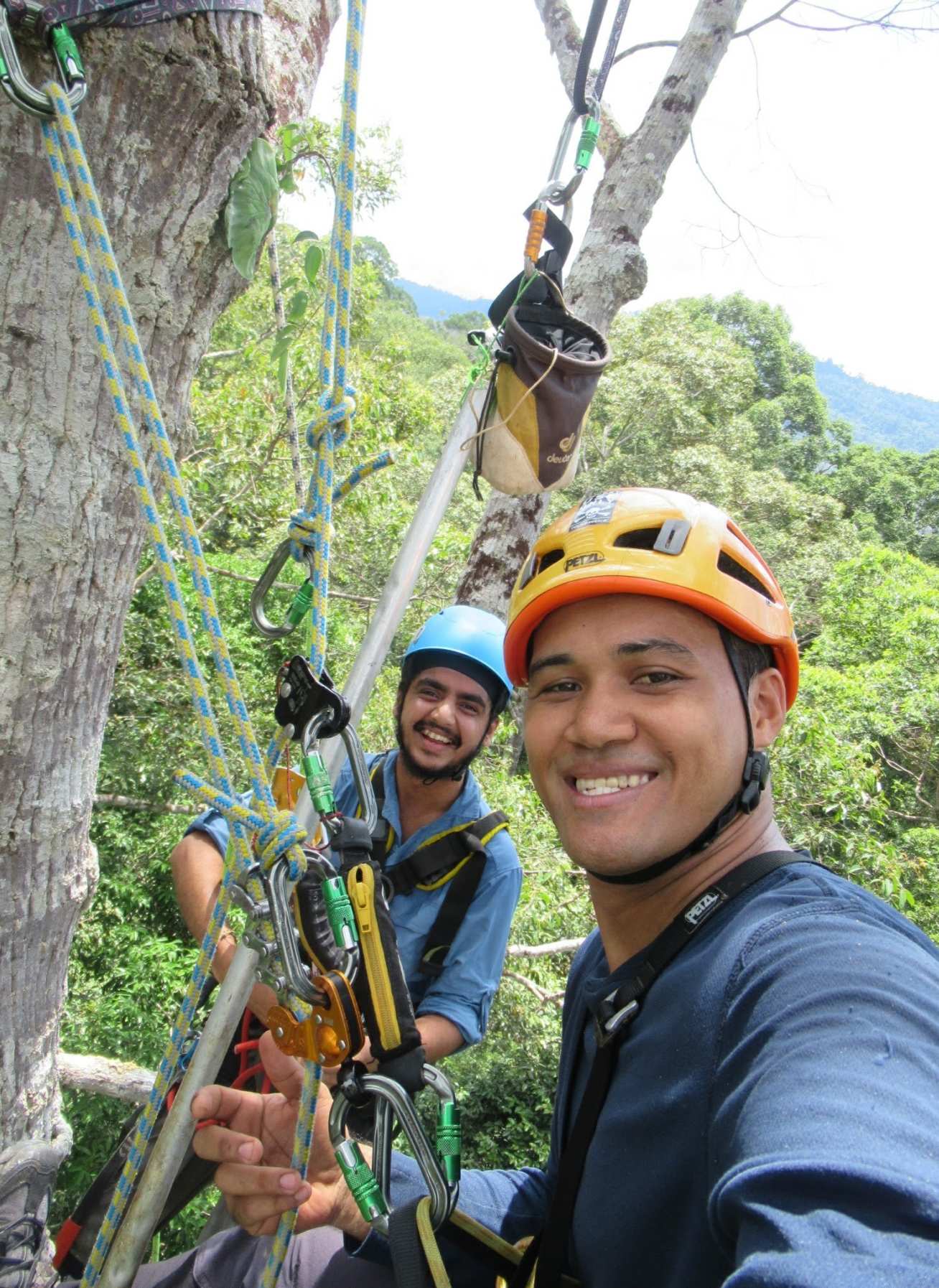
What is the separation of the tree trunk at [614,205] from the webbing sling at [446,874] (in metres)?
1.78

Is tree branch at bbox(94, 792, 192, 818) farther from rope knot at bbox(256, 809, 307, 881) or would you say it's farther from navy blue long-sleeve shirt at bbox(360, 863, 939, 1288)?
navy blue long-sleeve shirt at bbox(360, 863, 939, 1288)

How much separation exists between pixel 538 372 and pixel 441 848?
4.25 ft

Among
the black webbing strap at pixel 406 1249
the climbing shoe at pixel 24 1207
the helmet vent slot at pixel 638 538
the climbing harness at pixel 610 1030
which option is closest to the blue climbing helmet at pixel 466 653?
the helmet vent slot at pixel 638 538

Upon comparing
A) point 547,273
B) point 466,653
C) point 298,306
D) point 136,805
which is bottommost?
point 136,805

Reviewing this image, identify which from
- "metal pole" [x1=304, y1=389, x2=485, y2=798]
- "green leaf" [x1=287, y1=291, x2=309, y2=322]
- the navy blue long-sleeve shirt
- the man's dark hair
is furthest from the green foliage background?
the navy blue long-sleeve shirt

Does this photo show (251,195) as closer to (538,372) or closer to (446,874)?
(538,372)

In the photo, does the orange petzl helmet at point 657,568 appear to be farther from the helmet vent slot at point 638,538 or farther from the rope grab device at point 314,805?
the rope grab device at point 314,805

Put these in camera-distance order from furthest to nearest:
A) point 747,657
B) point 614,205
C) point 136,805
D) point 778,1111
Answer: point 136,805 → point 614,205 → point 747,657 → point 778,1111

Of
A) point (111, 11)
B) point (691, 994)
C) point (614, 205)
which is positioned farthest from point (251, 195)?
point (614, 205)

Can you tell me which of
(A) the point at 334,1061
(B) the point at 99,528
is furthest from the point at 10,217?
(A) the point at 334,1061

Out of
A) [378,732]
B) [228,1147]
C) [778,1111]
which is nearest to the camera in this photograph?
[778,1111]

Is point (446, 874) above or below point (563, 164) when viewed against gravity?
below

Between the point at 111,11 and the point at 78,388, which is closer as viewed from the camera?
the point at 111,11

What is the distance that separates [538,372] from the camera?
2.27 meters
